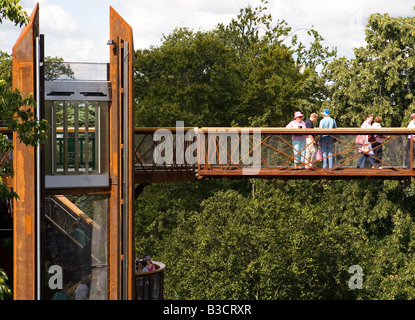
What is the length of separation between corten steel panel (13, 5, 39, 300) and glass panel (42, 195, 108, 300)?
0.32m

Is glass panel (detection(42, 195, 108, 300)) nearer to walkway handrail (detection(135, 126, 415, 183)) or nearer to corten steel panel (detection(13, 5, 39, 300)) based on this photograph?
corten steel panel (detection(13, 5, 39, 300))

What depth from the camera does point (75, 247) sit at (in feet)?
38.2

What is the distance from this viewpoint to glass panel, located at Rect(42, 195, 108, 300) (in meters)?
11.4

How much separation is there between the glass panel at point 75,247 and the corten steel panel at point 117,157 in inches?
5.6

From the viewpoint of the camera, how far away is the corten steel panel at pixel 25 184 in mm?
10898

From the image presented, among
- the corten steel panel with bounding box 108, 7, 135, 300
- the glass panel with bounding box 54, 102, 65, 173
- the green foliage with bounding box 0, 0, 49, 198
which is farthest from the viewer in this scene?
the corten steel panel with bounding box 108, 7, 135, 300

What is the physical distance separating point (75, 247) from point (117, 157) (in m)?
1.51
